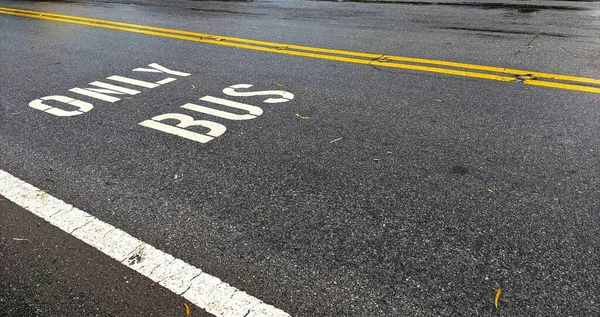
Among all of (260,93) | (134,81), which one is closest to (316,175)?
(260,93)

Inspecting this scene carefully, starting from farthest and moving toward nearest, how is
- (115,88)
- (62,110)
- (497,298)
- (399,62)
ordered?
(399,62) → (115,88) → (62,110) → (497,298)

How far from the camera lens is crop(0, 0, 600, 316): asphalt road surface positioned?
236 centimetres

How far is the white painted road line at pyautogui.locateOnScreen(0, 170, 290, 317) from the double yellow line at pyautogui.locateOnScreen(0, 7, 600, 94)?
156 inches

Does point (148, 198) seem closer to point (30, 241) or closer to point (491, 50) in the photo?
point (30, 241)

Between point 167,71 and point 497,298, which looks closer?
point 497,298

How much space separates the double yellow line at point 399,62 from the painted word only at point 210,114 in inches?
62.3

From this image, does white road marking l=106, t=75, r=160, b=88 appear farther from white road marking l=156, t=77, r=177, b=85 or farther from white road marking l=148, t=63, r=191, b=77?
white road marking l=148, t=63, r=191, b=77

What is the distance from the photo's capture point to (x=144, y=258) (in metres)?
2.59

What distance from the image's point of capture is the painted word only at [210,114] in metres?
4.13

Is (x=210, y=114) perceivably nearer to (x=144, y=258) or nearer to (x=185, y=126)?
(x=185, y=126)

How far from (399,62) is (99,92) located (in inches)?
136

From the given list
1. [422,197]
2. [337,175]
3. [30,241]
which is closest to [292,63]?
[337,175]

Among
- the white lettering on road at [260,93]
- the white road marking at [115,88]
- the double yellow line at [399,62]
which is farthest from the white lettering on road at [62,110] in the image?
the double yellow line at [399,62]

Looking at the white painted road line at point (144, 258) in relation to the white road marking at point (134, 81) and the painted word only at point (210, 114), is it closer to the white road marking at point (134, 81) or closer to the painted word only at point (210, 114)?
the painted word only at point (210, 114)
